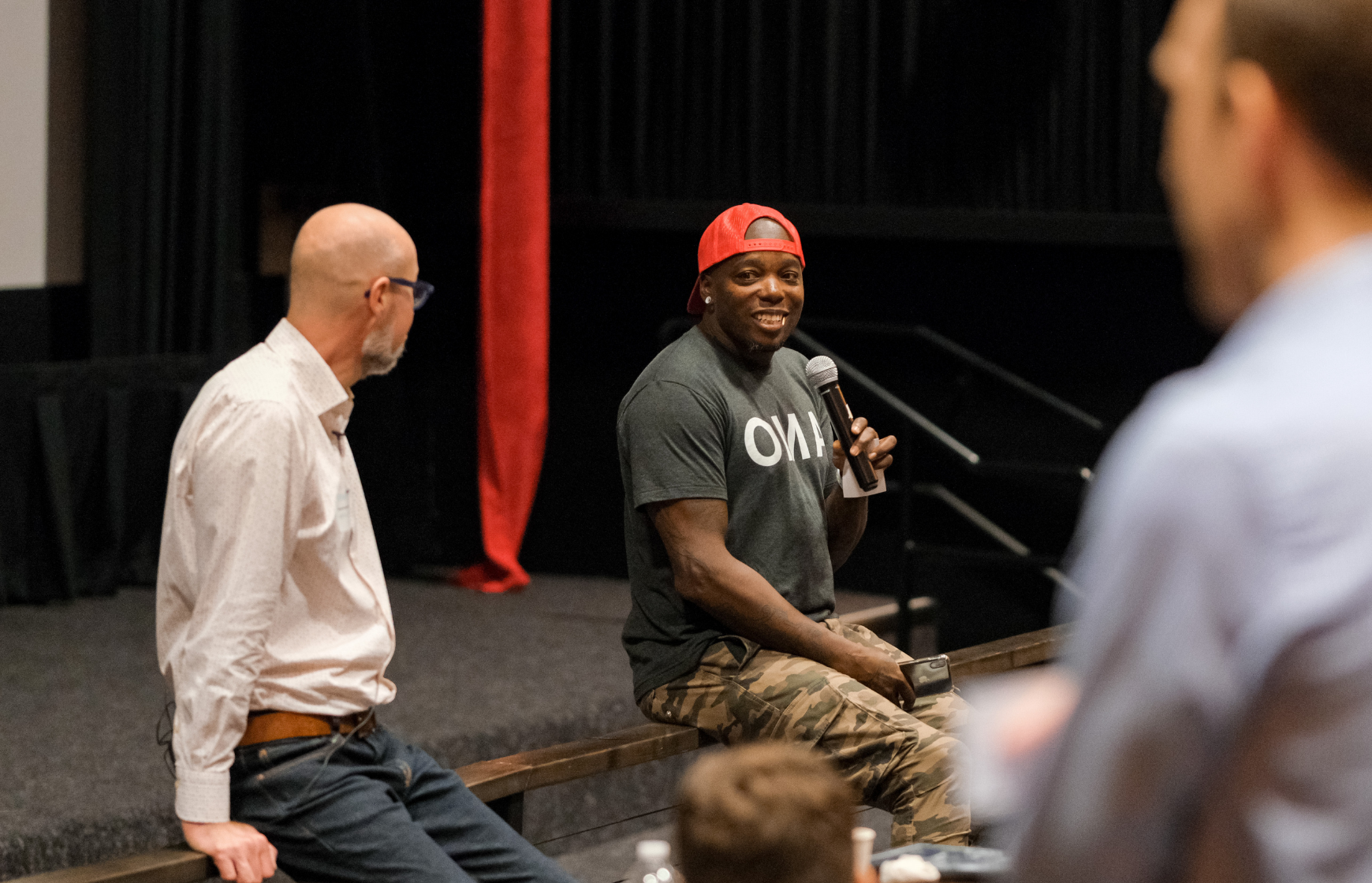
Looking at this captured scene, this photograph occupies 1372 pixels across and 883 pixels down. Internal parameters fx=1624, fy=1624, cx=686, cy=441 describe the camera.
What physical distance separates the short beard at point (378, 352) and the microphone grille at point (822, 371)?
30.3 inches

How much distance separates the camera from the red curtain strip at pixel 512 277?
561 cm

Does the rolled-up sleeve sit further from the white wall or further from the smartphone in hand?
the white wall

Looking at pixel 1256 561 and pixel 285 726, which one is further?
pixel 285 726

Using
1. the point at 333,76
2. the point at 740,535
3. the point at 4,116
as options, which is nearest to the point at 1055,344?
the point at 333,76

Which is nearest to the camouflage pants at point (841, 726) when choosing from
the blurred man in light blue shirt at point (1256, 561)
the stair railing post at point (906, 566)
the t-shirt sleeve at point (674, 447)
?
the t-shirt sleeve at point (674, 447)

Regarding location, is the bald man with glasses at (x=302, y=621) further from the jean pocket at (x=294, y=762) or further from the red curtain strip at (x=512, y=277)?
the red curtain strip at (x=512, y=277)

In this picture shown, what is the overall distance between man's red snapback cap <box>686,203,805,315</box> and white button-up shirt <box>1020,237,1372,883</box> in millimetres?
2171

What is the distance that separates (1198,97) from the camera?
28.0 inches

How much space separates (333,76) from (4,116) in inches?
47.5

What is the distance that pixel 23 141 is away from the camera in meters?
5.55

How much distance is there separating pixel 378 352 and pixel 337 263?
141 mm

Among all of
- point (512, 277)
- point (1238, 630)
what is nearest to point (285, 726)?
point (1238, 630)

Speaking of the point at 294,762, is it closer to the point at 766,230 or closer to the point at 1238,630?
the point at 766,230

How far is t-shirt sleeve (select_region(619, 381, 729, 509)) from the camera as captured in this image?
103 inches
